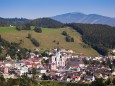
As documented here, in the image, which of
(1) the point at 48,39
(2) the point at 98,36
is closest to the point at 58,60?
(1) the point at 48,39

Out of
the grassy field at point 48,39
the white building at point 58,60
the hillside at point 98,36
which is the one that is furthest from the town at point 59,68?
the hillside at point 98,36

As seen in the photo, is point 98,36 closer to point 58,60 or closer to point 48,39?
point 48,39

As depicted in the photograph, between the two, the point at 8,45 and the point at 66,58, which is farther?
the point at 8,45

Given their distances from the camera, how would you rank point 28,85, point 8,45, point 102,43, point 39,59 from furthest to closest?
1. point 102,43
2. point 8,45
3. point 39,59
4. point 28,85

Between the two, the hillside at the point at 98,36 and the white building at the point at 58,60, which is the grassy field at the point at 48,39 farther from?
the white building at the point at 58,60

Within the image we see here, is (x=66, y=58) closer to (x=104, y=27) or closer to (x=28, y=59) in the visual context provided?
(x=28, y=59)

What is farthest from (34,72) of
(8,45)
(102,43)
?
(102,43)
